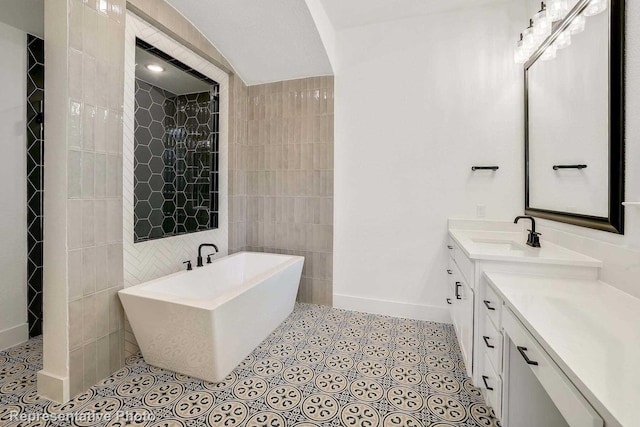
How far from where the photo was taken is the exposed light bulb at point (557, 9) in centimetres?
175

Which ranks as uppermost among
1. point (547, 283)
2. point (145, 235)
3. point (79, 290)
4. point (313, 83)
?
point (313, 83)

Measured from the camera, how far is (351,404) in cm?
161

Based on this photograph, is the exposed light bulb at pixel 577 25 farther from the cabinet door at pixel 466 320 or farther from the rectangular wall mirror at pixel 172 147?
the rectangular wall mirror at pixel 172 147

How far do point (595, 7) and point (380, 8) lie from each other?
5.39 feet

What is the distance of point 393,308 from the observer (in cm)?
285

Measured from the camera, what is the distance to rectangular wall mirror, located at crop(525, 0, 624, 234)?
137 cm

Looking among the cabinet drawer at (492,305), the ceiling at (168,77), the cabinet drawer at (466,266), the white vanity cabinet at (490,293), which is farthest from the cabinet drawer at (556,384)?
the ceiling at (168,77)

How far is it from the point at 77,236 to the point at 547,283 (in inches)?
98.3

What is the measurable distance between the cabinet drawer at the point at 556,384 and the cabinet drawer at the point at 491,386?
1.27 feet

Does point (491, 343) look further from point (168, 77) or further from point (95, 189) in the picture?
point (168, 77)

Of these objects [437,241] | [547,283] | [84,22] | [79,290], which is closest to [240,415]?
[79,290]

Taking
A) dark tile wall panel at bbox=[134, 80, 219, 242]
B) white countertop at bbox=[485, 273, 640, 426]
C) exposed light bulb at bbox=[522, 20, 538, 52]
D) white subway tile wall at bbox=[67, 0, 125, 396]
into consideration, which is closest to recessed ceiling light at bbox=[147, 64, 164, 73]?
dark tile wall panel at bbox=[134, 80, 219, 242]

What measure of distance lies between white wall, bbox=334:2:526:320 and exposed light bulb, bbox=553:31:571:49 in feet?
2.03

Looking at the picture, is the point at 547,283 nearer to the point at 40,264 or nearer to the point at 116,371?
the point at 116,371
